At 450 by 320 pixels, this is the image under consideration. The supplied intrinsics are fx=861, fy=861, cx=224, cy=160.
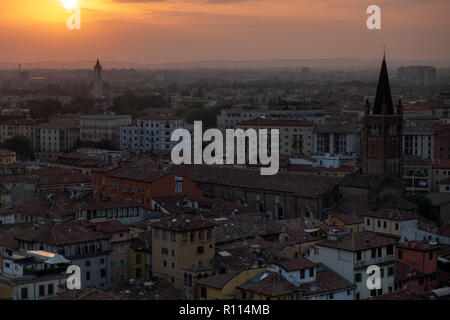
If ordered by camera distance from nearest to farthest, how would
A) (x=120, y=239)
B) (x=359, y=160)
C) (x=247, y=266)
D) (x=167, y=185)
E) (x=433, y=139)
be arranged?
(x=247, y=266)
(x=120, y=239)
(x=167, y=185)
(x=359, y=160)
(x=433, y=139)

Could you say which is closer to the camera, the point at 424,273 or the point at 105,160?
the point at 424,273

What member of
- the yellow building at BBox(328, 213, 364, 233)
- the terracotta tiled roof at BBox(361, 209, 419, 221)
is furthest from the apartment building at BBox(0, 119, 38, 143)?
the terracotta tiled roof at BBox(361, 209, 419, 221)

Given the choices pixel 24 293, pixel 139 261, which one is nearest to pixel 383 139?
pixel 139 261

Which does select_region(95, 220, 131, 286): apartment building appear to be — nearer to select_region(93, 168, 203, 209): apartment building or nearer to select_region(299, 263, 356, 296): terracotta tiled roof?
select_region(299, 263, 356, 296): terracotta tiled roof

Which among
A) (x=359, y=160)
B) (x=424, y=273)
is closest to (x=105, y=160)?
(x=359, y=160)

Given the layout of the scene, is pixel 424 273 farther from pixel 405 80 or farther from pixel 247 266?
pixel 405 80

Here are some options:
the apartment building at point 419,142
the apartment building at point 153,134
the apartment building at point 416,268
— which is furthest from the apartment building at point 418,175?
the apartment building at point 153,134

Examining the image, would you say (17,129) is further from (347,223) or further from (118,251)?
(118,251)
